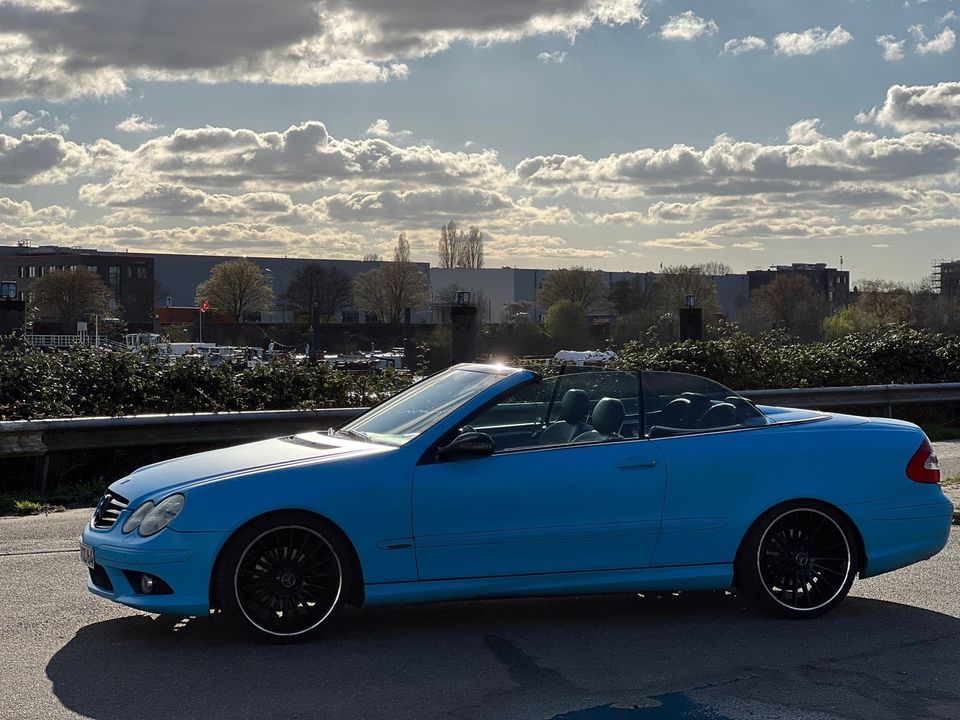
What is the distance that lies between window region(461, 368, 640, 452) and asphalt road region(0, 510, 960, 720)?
0.99 meters

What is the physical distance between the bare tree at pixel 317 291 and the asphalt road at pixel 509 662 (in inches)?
4139

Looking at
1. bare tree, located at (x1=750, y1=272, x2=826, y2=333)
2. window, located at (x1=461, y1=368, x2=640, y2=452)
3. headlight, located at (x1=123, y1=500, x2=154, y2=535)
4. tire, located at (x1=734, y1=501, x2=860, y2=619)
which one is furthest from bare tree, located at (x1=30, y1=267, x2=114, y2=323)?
tire, located at (x1=734, y1=501, x2=860, y2=619)

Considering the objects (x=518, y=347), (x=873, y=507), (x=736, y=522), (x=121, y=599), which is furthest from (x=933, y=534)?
(x=518, y=347)

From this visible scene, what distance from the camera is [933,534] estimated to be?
7.30 meters

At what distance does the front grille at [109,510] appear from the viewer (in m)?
6.52

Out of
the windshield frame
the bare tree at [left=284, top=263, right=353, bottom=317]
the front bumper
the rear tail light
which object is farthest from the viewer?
the bare tree at [left=284, top=263, right=353, bottom=317]

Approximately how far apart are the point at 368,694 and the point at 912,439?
3588 millimetres

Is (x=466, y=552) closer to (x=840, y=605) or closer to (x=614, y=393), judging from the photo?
(x=614, y=393)

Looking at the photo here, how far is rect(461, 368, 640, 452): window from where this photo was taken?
6.80 meters

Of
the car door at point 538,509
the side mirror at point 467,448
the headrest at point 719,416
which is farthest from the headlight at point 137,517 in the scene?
the headrest at point 719,416

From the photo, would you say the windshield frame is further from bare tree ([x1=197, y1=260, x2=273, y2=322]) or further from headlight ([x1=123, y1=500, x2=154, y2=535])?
bare tree ([x1=197, y1=260, x2=273, y2=322])

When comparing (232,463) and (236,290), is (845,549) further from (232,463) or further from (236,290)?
(236,290)

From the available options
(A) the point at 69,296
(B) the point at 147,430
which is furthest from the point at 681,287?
(B) the point at 147,430

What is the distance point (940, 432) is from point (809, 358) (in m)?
2.19
